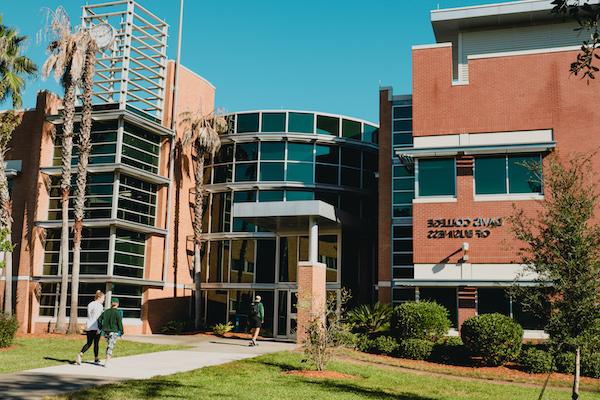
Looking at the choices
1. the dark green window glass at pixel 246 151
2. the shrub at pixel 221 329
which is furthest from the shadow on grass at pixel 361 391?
the dark green window glass at pixel 246 151

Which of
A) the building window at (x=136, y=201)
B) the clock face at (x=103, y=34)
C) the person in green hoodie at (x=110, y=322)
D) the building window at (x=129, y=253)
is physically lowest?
the person in green hoodie at (x=110, y=322)

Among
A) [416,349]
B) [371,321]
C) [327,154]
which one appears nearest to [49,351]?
[371,321]

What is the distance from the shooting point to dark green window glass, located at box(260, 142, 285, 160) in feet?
107

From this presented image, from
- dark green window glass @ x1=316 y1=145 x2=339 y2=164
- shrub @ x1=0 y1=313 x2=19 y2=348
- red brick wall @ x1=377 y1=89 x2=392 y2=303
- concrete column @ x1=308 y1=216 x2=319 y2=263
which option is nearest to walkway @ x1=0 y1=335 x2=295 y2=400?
concrete column @ x1=308 y1=216 x2=319 y2=263

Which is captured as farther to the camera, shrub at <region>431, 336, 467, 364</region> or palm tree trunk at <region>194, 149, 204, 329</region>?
palm tree trunk at <region>194, 149, 204, 329</region>

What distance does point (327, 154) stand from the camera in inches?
1292

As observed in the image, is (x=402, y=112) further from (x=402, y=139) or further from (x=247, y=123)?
(x=247, y=123)

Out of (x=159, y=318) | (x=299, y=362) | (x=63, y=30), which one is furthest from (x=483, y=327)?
(x=63, y=30)

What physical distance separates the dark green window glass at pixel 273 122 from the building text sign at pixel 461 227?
38.5ft

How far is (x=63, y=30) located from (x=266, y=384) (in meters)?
20.3

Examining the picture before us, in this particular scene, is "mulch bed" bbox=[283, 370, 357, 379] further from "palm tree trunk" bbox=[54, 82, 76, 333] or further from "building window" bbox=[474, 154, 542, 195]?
"palm tree trunk" bbox=[54, 82, 76, 333]

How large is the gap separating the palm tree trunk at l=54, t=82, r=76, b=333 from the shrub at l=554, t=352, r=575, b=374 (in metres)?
18.7

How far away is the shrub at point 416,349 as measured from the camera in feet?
66.7

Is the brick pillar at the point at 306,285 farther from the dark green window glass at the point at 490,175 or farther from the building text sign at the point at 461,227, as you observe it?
the dark green window glass at the point at 490,175
